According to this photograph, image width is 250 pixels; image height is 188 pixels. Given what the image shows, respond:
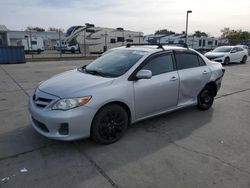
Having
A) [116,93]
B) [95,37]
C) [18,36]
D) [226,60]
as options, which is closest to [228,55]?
[226,60]

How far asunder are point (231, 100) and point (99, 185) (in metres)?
5.26

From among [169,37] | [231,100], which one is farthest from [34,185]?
[169,37]

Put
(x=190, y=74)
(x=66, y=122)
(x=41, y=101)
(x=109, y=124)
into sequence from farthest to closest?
(x=190, y=74) → (x=109, y=124) → (x=41, y=101) → (x=66, y=122)

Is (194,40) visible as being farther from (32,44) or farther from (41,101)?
(41,101)

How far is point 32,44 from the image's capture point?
1388 inches

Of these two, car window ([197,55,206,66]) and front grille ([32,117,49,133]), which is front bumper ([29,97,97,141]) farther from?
car window ([197,55,206,66])

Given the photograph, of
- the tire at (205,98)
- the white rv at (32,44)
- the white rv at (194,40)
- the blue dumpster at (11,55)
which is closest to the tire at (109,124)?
the tire at (205,98)

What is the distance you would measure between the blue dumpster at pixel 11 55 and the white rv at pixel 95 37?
1216 centimetres

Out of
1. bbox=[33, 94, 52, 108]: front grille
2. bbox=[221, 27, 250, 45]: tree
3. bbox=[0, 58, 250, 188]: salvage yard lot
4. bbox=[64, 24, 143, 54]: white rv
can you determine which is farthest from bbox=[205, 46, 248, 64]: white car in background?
bbox=[221, 27, 250, 45]: tree

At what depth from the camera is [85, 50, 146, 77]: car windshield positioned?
4058 millimetres

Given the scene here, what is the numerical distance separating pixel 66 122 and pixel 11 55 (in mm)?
17185

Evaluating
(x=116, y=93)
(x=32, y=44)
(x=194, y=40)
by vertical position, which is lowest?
(x=116, y=93)

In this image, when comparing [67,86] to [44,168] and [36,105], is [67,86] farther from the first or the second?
[44,168]

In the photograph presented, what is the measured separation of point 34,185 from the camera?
8.94ft
